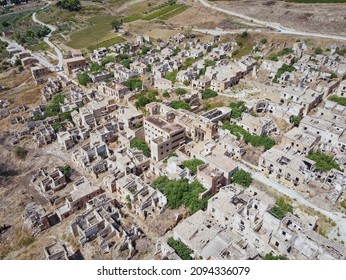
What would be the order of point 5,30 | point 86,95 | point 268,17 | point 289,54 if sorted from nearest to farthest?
point 86,95
point 289,54
point 268,17
point 5,30

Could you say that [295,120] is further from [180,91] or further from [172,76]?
[172,76]

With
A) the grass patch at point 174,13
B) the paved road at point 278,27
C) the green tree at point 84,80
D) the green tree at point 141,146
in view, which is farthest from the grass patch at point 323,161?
the grass patch at point 174,13

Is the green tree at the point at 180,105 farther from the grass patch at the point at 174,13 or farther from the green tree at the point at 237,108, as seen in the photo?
the grass patch at the point at 174,13

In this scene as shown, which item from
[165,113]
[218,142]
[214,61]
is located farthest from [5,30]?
[218,142]

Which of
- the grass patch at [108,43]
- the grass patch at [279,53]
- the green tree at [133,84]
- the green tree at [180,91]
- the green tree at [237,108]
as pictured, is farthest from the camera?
the grass patch at [108,43]
